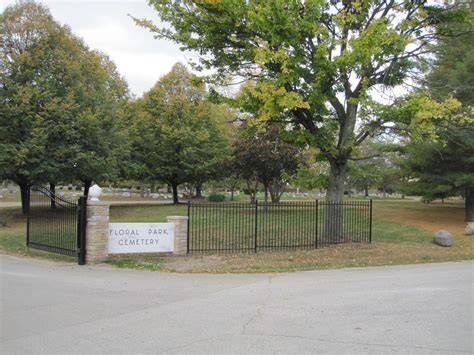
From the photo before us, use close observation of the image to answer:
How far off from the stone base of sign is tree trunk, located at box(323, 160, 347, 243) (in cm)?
737

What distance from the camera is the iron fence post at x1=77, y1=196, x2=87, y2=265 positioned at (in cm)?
1102

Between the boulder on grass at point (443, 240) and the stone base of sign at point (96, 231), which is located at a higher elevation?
the stone base of sign at point (96, 231)

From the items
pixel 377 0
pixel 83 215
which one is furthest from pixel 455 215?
pixel 83 215

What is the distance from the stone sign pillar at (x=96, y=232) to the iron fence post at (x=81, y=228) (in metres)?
0.08

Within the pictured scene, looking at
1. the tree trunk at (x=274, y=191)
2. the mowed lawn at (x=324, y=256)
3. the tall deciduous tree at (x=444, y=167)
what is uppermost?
the tall deciduous tree at (x=444, y=167)

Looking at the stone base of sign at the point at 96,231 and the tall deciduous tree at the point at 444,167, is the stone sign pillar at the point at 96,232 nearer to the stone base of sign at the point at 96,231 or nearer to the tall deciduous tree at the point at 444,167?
the stone base of sign at the point at 96,231

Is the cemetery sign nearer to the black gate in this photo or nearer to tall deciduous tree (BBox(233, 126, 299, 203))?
the black gate

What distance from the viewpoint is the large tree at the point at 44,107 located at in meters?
22.2

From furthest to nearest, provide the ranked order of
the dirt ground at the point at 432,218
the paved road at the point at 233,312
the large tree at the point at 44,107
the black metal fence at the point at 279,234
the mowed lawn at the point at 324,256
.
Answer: the large tree at the point at 44,107 → the dirt ground at the point at 432,218 → the black metal fence at the point at 279,234 → the mowed lawn at the point at 324,256 → the paved road at the point at 233,312

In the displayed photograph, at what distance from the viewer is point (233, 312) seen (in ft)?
21.6

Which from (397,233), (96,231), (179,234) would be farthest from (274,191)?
(96,231)

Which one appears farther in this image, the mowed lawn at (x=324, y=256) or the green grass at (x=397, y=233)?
the green grass at (x=397, y=233)

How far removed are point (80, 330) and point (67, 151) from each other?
734 inches

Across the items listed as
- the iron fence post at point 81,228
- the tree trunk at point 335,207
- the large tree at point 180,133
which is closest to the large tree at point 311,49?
the tree trunk at point 335,207
